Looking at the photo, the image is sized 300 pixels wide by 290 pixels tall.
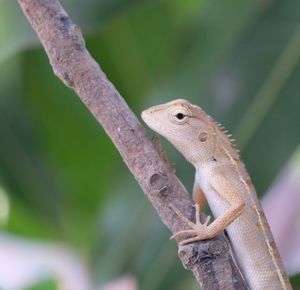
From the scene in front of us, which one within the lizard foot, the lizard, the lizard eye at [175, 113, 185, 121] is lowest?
the lizard foot

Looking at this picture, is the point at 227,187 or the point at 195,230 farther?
the point at 227,187

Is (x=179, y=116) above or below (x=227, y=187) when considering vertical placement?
above

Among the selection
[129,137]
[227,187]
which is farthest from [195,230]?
[227,187]

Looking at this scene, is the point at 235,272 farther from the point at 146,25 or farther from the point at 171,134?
the point at 146,25

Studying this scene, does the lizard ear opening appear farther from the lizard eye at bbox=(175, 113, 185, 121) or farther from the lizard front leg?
the lizard front leg

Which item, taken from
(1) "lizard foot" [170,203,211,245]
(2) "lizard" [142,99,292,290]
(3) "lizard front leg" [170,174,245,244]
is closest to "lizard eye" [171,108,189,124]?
(2) "lizard" [142,99,292,290]

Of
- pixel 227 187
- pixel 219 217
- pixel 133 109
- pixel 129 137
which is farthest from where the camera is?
pixel 133 109

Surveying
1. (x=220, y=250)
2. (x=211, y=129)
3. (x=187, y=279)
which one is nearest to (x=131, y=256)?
(x=187, y=279)

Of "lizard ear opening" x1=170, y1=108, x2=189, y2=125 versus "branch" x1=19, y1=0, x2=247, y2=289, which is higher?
"lizard ear opening" x1=170, y1=108, x2=189, y2=125

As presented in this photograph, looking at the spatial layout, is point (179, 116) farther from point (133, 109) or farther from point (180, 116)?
point (133, 109)
